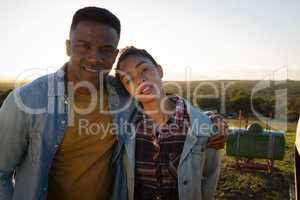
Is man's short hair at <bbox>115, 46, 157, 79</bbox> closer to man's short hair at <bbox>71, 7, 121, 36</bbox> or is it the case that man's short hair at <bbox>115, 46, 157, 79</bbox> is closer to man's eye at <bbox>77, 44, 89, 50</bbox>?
man's short hair at <bbox>71, 7, 121, 36</bbox>

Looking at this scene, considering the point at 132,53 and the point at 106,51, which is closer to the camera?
the point at 106,51

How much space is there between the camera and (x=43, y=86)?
2641 millimetres

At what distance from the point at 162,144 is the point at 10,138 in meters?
1.14

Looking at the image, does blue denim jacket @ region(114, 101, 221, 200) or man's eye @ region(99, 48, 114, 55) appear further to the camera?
man's eye @ region(99, 48, 114, 55)

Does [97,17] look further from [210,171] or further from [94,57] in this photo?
[210,171]

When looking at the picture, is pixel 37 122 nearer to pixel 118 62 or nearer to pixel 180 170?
pixel 118 62

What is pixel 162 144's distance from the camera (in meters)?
2.52

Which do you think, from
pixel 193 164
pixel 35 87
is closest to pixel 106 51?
pixel 35 87

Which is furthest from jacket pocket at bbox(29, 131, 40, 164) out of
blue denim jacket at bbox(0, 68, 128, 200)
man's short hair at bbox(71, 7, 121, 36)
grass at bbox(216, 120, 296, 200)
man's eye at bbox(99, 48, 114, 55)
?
grass at bbox(216, 120, 296, 200)

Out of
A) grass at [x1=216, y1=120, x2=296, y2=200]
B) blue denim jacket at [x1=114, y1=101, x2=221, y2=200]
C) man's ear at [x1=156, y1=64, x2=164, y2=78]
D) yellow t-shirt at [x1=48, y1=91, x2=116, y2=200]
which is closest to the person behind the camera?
blue denim jacket at [x1=114, y1=101, x2=221, y2=200]

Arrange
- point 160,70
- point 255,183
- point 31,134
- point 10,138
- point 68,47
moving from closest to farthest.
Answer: point 10,138
point 31,134
point 68,47
point 160,70
point 255,183

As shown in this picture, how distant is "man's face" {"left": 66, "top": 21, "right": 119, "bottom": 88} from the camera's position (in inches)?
101

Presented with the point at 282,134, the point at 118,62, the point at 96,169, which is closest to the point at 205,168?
the point at 96,169

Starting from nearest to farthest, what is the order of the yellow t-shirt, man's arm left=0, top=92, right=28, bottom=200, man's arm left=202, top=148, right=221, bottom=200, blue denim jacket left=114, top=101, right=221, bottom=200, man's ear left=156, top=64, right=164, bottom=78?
man's arm left=0, top=92, right=28, bottom=200 < blue denim jacket left=114, top=101, right=221, bottom=200 < the yellow t-shirt < man's arm left=202, top=148, right=221, bottom=200 < man's ear left=156, top=64, right=164, bottom=78
